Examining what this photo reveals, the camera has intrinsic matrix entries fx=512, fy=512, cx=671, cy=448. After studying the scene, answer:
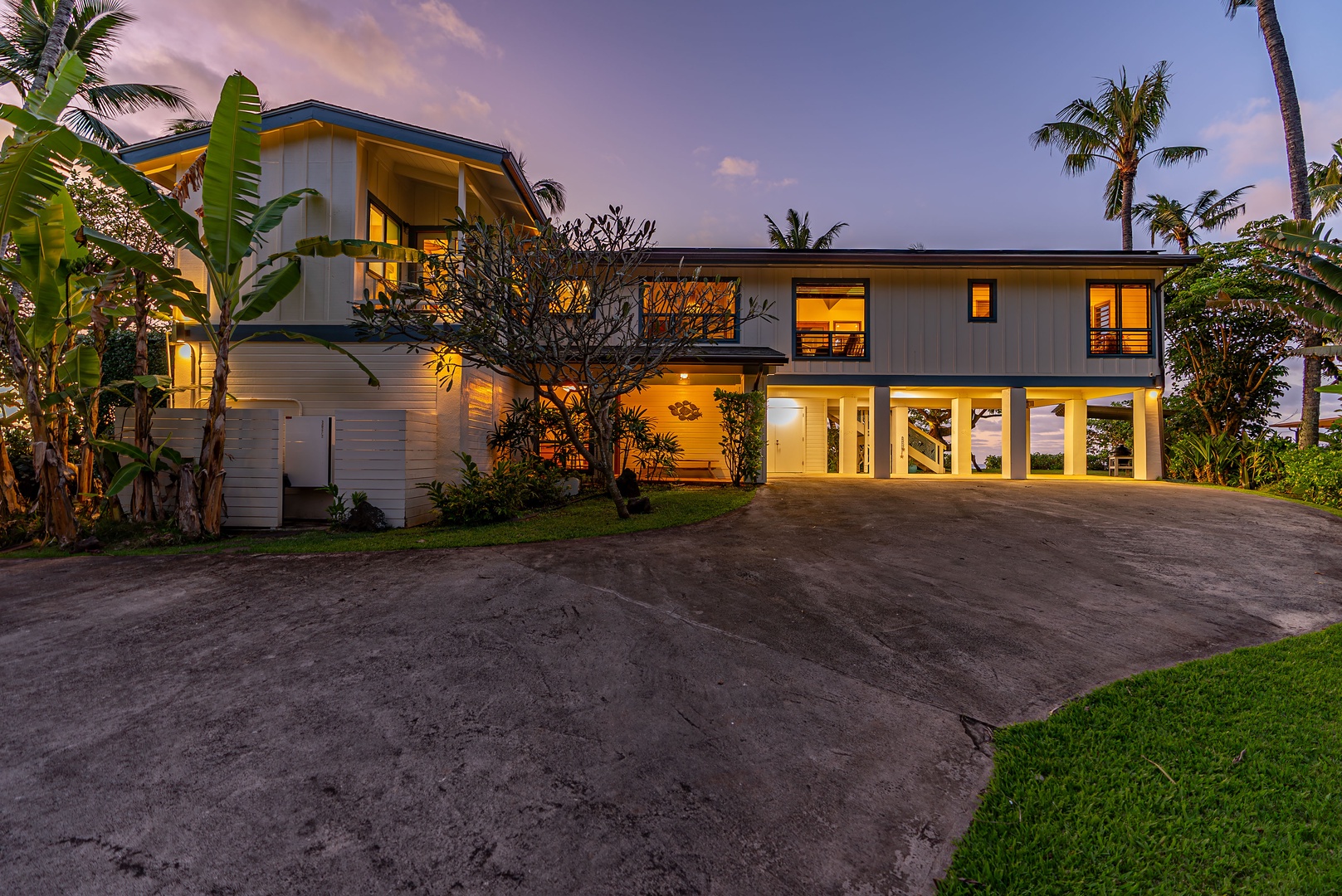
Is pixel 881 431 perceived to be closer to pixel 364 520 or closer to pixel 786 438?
pixel 786 438

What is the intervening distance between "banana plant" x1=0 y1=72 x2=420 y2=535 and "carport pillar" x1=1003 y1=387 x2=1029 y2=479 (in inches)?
656

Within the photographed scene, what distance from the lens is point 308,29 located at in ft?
41.4

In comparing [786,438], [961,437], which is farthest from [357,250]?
[961,437]

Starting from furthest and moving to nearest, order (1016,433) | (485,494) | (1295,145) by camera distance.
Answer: (1016,433)
(1295,145)
(485,494)

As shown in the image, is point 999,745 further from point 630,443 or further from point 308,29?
point 308,29

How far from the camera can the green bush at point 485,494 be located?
27.8 feet

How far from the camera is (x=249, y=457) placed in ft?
26.1

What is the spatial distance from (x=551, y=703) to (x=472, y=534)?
487 centimetres

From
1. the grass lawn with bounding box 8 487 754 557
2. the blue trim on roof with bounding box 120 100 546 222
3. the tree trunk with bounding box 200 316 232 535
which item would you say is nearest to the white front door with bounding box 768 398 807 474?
the grass lawn with bounding box 8 487 754 557

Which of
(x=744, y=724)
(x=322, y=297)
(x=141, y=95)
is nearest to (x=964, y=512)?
(x=744, y=724)

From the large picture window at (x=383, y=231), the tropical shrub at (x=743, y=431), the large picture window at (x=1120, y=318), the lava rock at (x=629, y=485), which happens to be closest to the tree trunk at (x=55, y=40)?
the large picture window at (x=383, y=231)

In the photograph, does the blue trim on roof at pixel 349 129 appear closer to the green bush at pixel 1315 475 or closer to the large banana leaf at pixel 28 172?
the large banana leaf at pixel 28 172

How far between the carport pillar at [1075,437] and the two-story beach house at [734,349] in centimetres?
6

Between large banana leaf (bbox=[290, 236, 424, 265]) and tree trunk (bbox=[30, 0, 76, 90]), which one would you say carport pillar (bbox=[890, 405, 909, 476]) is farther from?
tree trunk (bbox=[30, 0, 76, 90])
